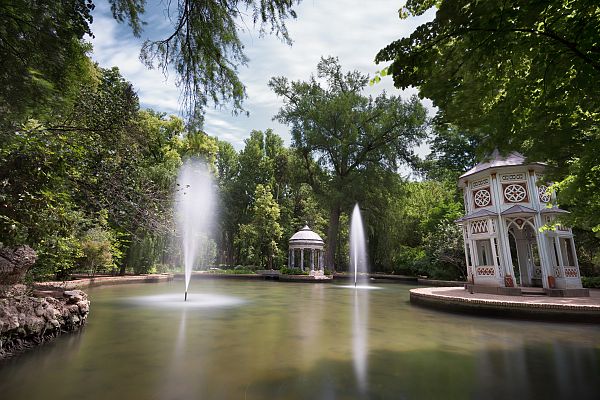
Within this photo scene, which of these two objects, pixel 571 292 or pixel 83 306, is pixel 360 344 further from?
pixel 571 292

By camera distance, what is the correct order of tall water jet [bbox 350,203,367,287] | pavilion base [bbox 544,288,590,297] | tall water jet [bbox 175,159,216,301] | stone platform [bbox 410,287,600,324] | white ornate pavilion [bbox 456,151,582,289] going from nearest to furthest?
stone platform [bbox 410,287,600,324], pavilion base [bbox 544,288,590,297], white ornate pavilion [bbox 456,151,582,289], tall water jet [bbox 175,159,216,301], tall water jet [bbox 350,203,367,287]

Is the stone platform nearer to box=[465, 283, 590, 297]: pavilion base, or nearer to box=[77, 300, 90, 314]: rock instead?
box=[465, 283, 590, 297]: pavilion base

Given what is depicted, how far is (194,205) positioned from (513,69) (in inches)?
1029

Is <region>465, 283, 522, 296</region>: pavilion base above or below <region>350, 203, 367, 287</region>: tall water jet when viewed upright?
below

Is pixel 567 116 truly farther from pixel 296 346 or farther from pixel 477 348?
pixel 296 346

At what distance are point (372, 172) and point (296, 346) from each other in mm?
20576

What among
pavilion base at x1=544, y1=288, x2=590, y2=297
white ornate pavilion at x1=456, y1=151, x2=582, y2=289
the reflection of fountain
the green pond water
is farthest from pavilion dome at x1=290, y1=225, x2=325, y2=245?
the green pond water

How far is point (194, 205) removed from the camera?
89.4 feet

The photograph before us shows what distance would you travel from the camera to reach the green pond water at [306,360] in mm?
3600

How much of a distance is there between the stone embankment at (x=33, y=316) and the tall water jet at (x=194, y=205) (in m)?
16.4

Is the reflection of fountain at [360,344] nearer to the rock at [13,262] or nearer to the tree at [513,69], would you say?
the tree at [513,69]

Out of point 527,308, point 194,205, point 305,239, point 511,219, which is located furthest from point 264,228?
point 527,308

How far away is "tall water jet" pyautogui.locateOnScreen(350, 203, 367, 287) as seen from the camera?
81.8ft

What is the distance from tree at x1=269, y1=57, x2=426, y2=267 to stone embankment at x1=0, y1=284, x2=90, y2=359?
61.5 ft
